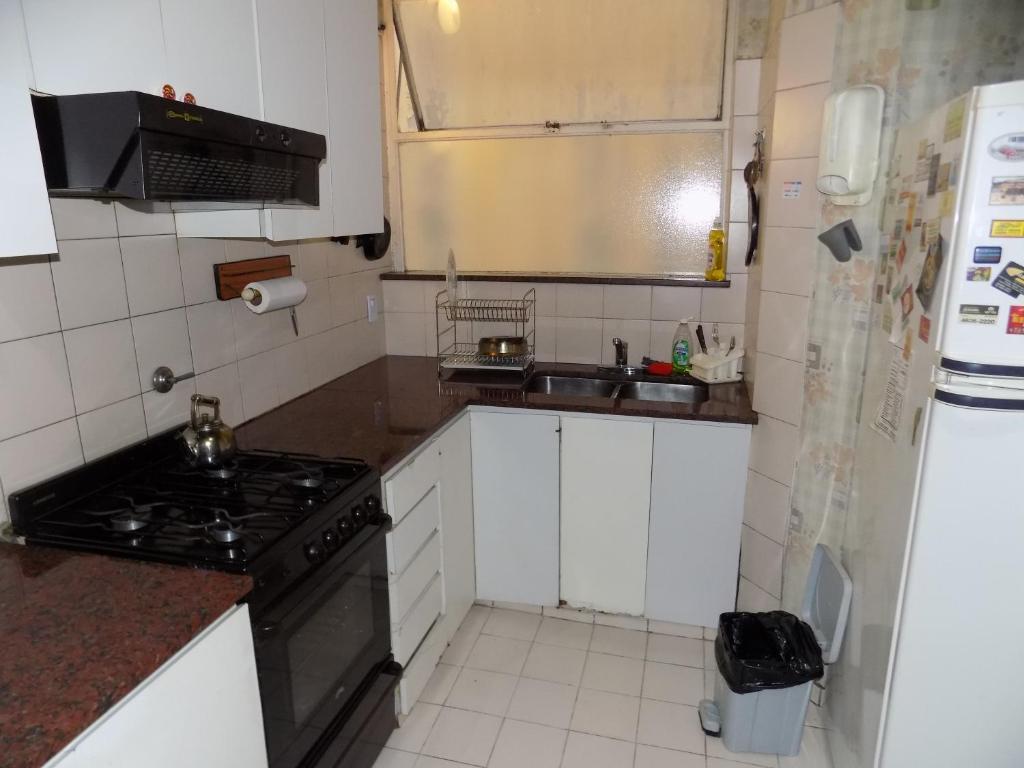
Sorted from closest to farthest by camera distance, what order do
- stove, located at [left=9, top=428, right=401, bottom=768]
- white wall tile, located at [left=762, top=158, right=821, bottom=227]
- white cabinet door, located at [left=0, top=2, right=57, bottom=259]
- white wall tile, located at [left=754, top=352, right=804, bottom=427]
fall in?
white cabinet door, located at [left=0, top=2, right=57, bottom=259] < stove, located at [left=9, top=428, right=401, bottom=768] < white wall tile, located at [left=762, top=158, right=821, bottom=227] < white wall tile, located at [left=754, top=352, right=804, bottom=427]

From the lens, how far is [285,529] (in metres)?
1.36

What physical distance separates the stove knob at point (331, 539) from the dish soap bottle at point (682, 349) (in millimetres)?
1581

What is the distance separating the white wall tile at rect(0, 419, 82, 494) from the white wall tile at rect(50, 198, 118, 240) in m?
0.43

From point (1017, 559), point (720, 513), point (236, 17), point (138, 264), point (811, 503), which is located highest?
point (236, 17)

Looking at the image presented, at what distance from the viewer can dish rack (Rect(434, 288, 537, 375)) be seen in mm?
2816

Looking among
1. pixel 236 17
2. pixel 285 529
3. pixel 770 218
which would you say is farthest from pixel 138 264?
pixel 770 218

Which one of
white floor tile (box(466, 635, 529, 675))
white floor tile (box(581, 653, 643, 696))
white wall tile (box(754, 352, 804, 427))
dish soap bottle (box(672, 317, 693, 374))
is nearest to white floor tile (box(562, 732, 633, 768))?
white floor tile (box(581, 653, 643, 696))

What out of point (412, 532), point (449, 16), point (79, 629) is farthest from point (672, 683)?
point (449, 16)

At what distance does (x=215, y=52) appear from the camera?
1.47 m

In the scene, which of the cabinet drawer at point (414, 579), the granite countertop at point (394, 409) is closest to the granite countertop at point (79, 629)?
the granite countertop at point (394, 409)

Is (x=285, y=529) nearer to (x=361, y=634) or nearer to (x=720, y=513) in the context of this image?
(x=361, y=634)

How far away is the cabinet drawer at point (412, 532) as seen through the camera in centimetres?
186

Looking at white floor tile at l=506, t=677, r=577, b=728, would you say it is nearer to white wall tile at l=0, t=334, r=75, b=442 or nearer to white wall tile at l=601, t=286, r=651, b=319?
white wall tile at l=601, t=286, r=651, b=319

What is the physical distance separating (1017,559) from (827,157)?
1.06m
